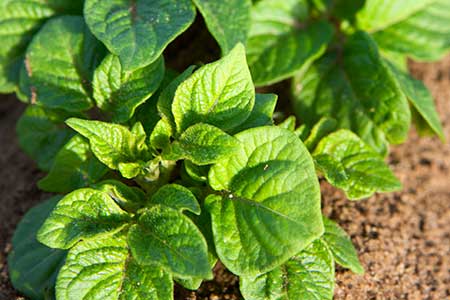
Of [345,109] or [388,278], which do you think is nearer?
[388,278]

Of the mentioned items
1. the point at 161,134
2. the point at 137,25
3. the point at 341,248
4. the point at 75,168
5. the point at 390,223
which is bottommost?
the point at 390,223

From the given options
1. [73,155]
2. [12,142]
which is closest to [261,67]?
[73,155]

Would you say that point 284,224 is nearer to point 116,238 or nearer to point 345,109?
point 116,238

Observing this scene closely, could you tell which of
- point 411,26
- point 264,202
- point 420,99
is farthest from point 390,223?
point 411,26

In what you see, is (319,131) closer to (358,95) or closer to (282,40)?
(358,95)

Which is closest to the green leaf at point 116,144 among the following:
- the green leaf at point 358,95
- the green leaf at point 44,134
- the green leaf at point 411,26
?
the green leaf at point 44,134

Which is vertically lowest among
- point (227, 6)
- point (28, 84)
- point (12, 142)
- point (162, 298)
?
point (12, 142)

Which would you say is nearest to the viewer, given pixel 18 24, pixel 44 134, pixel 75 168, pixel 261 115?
pixel 261 115
